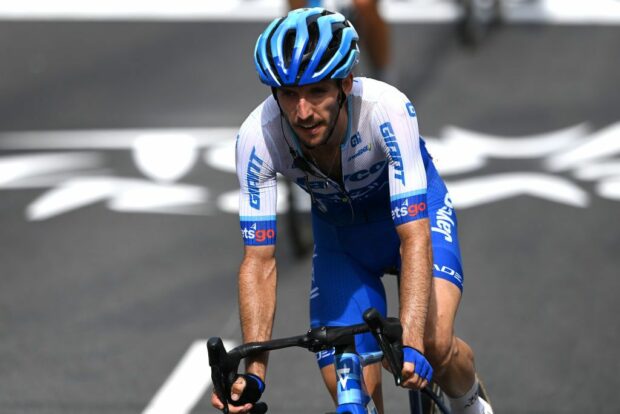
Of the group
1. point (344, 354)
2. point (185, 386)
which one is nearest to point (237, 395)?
point (344, 354)

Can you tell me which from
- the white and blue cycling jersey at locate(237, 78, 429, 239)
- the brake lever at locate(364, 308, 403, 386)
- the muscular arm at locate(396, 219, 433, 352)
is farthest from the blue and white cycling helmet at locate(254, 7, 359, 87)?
the brake lever at locate(364, 308, 403, 386)

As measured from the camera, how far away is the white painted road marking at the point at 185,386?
653 centimetres

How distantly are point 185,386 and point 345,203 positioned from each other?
2.25 m

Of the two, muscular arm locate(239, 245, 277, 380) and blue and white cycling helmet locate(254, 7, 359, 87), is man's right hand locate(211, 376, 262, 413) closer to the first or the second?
muscular arm locate(239, 245, 277, 380)

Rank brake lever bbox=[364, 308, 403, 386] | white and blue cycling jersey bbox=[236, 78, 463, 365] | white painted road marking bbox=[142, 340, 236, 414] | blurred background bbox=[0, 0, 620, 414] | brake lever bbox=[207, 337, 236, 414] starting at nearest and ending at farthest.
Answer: brake lever bbox=[364, 308, 403, 386] → brake lever bbox=[207, 337, 236, 414] → white and blue cycling jersey bbox=[236, 78, 463, 365] → white painted road marking bbox=[142, 340, 236, 414] → blurred background bbox=[0, 0, 620, 414]

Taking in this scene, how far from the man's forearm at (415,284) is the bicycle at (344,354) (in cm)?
15

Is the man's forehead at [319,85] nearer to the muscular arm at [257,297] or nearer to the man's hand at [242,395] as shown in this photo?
the muscular arm at [257,297]

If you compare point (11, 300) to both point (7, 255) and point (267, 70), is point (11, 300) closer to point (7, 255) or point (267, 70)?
point (7, 255)

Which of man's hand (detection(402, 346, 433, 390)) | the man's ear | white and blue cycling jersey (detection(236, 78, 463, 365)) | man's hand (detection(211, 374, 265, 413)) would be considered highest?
the man's ear

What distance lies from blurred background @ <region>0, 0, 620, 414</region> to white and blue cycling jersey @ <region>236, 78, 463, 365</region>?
172cm

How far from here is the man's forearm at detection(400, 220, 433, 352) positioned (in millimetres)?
4152

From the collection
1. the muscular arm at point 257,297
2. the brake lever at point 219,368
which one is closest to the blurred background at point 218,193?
the muscular arm at point 257,297

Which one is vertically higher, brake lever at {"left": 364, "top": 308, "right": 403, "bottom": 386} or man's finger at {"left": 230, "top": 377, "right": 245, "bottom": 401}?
brake lever at {"left": 364, "top": 308, "right": 403, "bottom": 386}

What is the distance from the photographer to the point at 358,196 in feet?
15.9
